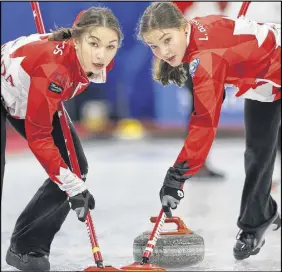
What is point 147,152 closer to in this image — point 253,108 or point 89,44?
point 253,108

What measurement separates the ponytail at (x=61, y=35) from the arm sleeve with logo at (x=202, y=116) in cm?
38

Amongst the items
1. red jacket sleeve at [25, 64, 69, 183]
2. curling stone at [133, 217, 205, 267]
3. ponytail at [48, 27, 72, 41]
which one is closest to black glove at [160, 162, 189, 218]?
curling stone at [133, 217, 205, 267]

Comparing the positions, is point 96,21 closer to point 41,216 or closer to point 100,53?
point 100,53

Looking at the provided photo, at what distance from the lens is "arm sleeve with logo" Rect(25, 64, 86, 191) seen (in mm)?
2637

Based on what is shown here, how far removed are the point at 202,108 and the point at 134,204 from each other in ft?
5.54

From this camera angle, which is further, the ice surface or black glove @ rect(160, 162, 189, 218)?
the ice surface

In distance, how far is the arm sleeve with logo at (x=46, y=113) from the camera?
2.64 m

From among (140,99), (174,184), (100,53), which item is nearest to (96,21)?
(100,53)

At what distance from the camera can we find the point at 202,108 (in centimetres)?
265

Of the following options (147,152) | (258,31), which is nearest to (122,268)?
(258,31)

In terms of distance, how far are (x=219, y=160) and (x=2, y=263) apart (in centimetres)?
296

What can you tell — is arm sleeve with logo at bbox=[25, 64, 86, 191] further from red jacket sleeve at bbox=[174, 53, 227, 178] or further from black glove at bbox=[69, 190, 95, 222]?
red jacket sleeve at bbox=[174, 53, 227, 178]

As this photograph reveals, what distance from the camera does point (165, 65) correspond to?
8.96 feet

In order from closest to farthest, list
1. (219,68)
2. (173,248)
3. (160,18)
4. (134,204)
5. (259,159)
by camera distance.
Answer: (160,18), (219,68), (173,248), (259,159), (134,204)
